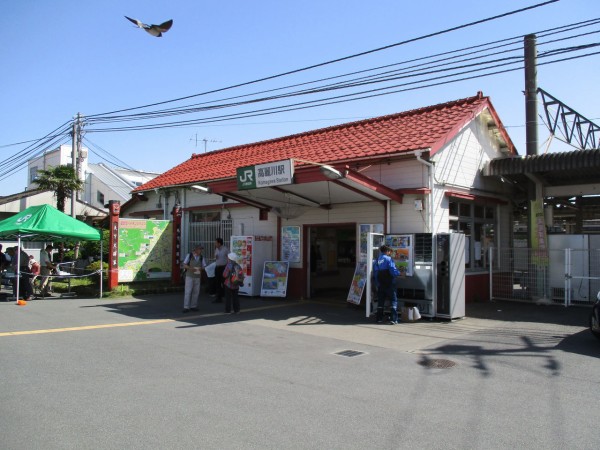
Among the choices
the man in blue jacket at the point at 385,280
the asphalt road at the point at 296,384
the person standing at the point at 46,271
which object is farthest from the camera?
the person standing at the point at 46,271

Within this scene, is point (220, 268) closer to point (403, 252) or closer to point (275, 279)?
point (275, 279)

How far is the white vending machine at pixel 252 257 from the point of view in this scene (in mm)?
14750

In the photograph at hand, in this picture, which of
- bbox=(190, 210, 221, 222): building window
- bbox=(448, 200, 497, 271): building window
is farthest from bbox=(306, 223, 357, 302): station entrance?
bbox=(448, 200, 497, 271): building window

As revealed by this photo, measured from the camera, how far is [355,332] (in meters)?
9.71

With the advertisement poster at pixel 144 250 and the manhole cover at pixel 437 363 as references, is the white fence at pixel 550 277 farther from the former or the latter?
the advertisement poster at pixel 144 250

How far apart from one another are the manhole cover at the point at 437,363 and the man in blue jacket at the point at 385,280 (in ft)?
10.6

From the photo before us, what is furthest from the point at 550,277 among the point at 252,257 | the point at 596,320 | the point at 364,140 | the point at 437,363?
the point at 252,257

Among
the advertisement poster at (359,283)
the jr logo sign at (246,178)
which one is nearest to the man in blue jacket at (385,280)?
the advertisement poster at (359,283)

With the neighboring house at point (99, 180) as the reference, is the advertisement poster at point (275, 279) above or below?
below

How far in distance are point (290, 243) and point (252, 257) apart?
122 cm

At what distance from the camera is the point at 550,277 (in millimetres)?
13094

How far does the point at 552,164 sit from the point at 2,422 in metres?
12.8

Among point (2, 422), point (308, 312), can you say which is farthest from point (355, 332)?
point (2, 422)

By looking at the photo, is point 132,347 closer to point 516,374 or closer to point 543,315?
point 516,374
